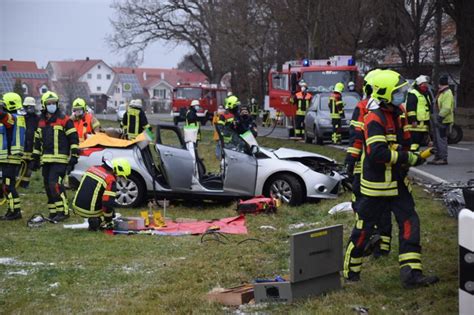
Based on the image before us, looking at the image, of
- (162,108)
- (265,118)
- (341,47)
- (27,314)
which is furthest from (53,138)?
(162,108)

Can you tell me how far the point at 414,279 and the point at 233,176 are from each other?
550 cm

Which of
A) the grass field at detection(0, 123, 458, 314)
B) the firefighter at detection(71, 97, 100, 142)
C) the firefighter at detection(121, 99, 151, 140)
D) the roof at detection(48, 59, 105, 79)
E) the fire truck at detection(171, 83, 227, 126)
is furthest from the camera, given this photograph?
the roof at detection(48, 59, 105, 79)

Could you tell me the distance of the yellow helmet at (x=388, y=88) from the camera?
5922 millimetres

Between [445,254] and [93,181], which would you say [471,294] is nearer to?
[445,254]

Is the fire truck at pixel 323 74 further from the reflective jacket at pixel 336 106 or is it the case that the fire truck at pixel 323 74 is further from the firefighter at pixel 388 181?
the firefighter at pixel 388 181

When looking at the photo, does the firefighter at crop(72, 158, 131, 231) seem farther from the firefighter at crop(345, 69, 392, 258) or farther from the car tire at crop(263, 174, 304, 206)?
the firefighter at crop(345, 69, 392, 258)

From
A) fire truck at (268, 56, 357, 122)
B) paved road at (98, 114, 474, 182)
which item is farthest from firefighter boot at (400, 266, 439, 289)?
fire truck at (268, 56, 357, 122)

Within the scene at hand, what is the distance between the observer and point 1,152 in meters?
10.6

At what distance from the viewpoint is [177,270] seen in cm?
718

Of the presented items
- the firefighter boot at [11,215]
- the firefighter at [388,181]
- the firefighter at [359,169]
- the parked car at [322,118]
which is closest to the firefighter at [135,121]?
the firefighter boot at [11,215]

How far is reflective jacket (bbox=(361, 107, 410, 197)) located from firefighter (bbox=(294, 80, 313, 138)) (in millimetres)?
16057

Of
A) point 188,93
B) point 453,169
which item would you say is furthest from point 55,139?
point 188,93

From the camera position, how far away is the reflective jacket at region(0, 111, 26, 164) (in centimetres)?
1066

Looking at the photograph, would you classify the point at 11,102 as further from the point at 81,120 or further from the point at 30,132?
the point at 81,120
